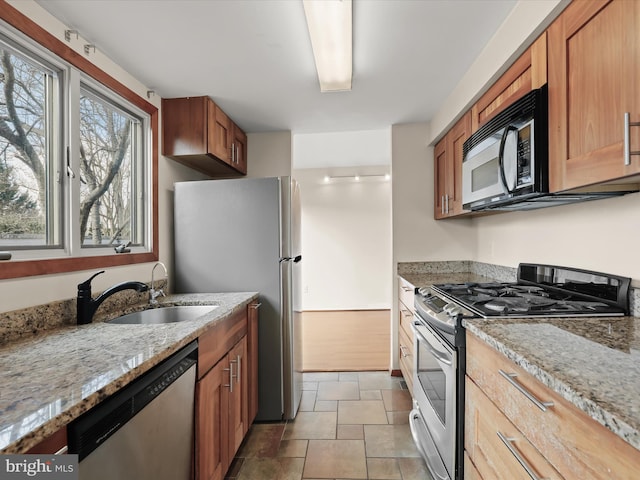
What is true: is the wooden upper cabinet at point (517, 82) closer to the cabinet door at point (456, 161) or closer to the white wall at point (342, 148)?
the cabinet door at point (456, 161)

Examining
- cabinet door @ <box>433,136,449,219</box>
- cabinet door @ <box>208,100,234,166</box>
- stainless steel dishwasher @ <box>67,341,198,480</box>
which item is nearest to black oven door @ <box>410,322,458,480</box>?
stainless steel dishwasher @ <box>67,341,198,480</box>

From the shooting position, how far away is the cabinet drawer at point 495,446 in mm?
889

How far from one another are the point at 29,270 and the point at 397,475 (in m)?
2.05

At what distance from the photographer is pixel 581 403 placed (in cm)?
67

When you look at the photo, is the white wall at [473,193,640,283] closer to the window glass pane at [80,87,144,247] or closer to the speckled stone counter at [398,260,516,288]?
the speckled stone counter at [398,260,516,288]

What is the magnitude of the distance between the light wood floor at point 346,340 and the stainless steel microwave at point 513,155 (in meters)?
2.12

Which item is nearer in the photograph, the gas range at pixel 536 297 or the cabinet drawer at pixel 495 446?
the cabinet drawer at pixel 495 446

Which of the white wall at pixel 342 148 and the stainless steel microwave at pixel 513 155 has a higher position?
the white wall at pixel 342 148

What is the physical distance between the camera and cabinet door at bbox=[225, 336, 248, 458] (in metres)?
1.74

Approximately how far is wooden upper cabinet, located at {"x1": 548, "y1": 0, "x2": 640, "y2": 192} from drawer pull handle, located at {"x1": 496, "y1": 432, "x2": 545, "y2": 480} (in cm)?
88

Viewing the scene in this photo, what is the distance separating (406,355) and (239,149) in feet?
7.58

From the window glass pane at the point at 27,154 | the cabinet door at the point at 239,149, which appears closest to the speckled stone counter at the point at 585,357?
the window glass pane at the point at 27,154

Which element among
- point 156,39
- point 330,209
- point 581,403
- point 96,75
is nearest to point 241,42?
point 156,39

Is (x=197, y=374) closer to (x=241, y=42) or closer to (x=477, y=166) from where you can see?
(x=241, y=42)
